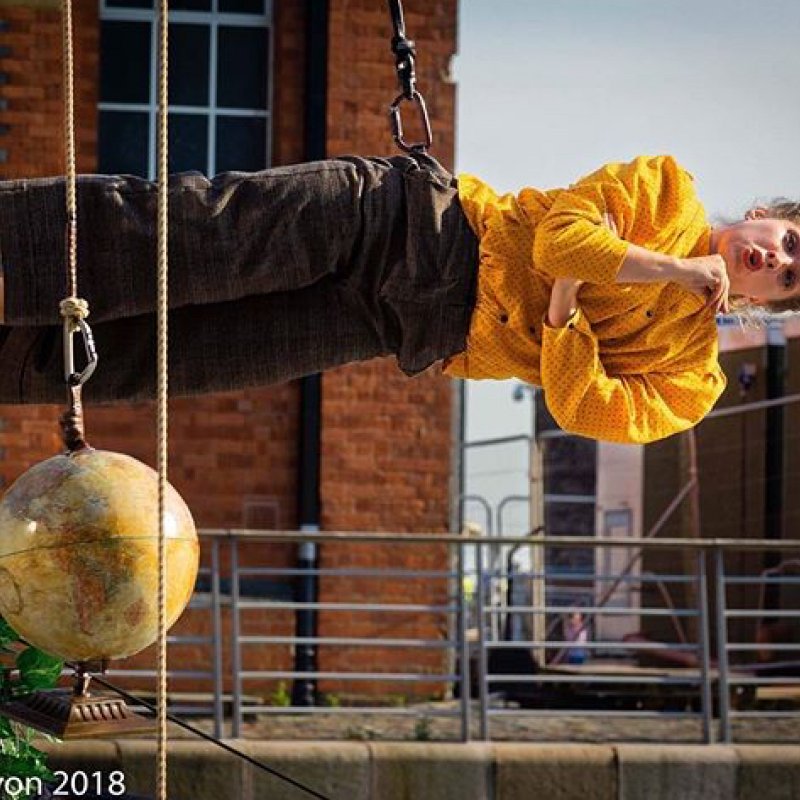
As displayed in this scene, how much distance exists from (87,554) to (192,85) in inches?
294

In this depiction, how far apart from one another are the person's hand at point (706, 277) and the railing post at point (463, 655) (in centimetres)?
548

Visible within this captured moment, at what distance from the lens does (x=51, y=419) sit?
11.4 m

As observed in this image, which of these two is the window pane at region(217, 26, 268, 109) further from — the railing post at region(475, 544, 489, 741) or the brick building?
the railing post at region(475, 544, 489, 741)

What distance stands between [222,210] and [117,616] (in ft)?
3.03

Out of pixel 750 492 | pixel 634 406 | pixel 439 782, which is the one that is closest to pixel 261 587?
pixel 439 782

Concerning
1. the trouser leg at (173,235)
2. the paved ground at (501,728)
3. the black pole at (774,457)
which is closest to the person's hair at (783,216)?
the trouser leg at (173,235)

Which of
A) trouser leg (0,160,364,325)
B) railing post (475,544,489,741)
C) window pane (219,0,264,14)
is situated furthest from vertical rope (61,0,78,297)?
window pane (219,0,264,14)

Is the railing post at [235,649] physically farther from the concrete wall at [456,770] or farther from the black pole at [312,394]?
the black pole at [312,394]

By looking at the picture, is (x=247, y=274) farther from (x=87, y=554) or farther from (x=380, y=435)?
(x=380, y=435)

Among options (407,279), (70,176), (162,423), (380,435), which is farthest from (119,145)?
(162,423)

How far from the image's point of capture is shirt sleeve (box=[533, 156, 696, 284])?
484cm

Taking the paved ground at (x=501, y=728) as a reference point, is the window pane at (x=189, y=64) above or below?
above

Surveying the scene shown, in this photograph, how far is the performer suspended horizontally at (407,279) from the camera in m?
4.86

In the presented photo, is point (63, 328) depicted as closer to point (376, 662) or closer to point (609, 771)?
point (609, 771)
